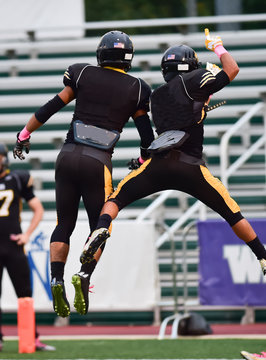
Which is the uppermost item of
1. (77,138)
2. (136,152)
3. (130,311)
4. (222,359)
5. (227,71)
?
(227,71)

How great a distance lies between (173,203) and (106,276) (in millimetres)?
2166

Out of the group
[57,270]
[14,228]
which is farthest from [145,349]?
[57,270]

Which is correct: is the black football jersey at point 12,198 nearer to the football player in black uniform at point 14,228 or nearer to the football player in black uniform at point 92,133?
the football player in black uniform at point 14,228

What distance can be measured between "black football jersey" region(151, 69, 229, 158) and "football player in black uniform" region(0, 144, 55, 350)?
9.97ft

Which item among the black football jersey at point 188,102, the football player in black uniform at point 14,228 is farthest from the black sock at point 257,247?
the football player in black uniform at point 14,228

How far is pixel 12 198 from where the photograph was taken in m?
9.49

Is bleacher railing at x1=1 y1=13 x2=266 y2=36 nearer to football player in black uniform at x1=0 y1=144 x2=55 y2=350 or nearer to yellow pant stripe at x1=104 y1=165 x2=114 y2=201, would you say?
football player in black uniform at x1=0 y1=144 x2=55 y2=350

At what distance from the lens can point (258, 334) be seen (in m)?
10.4

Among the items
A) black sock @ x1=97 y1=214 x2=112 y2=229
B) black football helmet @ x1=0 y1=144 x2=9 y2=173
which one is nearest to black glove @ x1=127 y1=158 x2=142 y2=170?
black sock @ x1=97 y1=214 x2=112 y2=229

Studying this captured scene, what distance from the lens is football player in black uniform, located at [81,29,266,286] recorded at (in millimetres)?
6613

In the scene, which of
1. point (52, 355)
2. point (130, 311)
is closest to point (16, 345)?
point (52, 355)

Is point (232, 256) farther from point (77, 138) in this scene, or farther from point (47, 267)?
point (77, 138)

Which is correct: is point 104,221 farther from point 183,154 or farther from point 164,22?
point 164,22

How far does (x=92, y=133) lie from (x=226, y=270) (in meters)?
4.43
